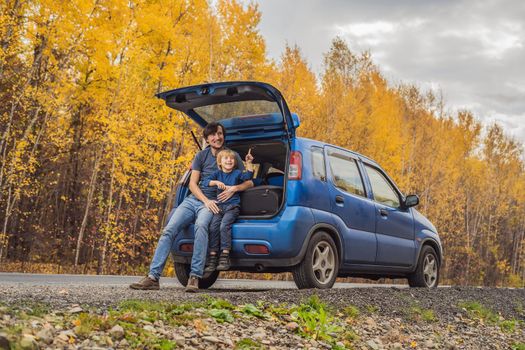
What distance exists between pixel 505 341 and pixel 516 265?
58.7 meters

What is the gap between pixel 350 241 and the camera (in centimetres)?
767

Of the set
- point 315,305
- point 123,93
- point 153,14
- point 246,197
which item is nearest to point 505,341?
point 315,305

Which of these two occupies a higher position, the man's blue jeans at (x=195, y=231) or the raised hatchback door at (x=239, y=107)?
the raised hatchback door at (x=239, y=107)

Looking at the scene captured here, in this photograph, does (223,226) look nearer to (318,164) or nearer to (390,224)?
(318,164)

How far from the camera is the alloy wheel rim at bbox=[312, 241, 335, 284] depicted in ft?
23.7

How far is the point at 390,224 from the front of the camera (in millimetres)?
8648

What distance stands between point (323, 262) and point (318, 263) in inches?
4.4

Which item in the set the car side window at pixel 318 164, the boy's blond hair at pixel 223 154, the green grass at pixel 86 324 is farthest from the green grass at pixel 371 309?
the green grass at pixel 86 324

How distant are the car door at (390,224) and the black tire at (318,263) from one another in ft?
3.62

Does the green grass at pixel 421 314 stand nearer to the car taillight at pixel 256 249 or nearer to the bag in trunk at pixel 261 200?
the car taillight at pixel 256 249

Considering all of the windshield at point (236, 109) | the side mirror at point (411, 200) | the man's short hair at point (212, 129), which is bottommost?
the side mirror at point (411, 200)

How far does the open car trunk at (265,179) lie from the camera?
23.4 feet

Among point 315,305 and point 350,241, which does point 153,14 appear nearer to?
point 350,241

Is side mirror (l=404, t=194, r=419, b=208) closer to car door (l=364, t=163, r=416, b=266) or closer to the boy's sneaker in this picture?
car door (l=364, t=163, r=416, b=266)
